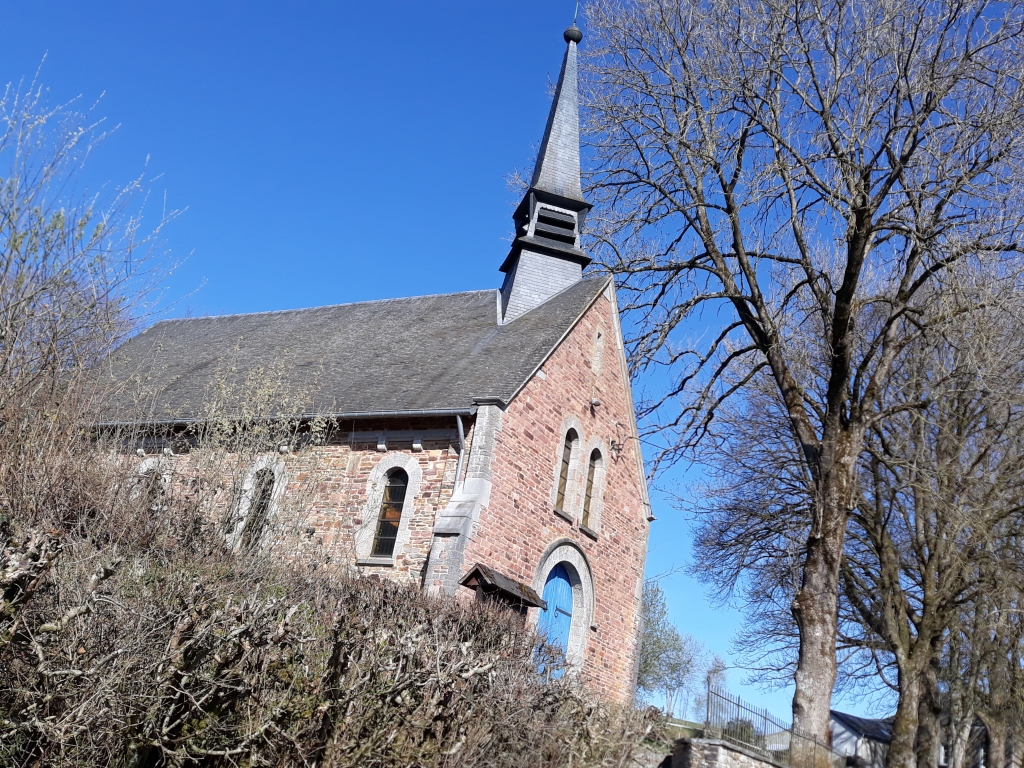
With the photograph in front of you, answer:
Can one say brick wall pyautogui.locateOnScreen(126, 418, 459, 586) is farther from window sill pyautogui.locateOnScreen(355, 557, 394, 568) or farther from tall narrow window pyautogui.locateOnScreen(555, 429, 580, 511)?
tall narrow window pyautogui.locateOnScreen(555, 429, 580, 511)

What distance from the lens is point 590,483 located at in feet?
58.9

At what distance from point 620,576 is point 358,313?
984 cm

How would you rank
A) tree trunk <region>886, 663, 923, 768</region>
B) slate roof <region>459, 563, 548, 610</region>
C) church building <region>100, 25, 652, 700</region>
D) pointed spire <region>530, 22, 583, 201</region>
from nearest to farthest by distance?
slate roof <region>459, 563, 548, 610</region>
church building <region>100, 25, 652, 700</region>
tree trunk <region>886, 663, 923, 768</region>
pointed spire <region>530, 22, 583, 201</region>

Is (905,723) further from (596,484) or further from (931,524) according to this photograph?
(596,484)

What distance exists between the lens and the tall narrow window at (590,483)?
17484 mm

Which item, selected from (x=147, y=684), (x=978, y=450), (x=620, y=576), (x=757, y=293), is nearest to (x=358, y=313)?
(x=620, y=576)

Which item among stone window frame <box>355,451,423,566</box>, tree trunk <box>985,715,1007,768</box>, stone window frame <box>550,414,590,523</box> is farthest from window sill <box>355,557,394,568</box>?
tree trunk <box>985,715,1007,768</box>

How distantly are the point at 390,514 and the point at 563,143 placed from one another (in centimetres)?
1236

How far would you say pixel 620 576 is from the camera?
18.1 meters

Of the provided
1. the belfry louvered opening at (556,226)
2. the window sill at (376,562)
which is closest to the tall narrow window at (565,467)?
the window sill at (376,562)

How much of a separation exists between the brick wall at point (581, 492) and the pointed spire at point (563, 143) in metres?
4.45

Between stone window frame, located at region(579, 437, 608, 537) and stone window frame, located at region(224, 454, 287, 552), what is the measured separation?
5.83m

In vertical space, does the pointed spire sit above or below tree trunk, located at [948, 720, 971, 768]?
above

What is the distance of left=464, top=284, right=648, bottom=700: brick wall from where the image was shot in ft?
49.2
